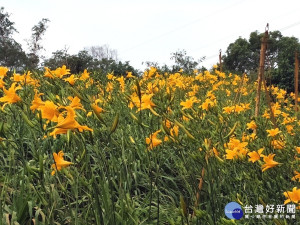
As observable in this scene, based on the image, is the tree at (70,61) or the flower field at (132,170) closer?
the flower field at (132,170)

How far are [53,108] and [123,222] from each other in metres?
0.60

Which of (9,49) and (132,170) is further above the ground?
(9,49)

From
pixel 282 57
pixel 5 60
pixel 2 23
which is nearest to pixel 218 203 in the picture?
pixel 282 57

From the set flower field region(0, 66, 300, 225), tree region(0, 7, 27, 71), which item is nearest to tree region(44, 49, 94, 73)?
flower field region(0, 66, 300, 225)

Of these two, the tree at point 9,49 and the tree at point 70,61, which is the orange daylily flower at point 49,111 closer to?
the tree at point 70,61

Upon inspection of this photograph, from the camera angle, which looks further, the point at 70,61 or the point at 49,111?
the point at 70,61

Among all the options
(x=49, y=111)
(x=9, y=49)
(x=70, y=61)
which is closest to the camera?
(x=49, y=111)

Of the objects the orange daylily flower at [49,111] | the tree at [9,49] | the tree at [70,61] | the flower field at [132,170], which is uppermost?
the tree at [9,49]

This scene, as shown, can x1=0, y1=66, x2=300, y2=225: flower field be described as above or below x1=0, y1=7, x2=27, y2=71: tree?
below

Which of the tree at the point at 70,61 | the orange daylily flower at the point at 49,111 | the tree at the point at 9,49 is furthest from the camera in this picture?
the tree at the point at 9,49

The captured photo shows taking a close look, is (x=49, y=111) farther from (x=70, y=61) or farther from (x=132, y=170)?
(x=70, y=61)

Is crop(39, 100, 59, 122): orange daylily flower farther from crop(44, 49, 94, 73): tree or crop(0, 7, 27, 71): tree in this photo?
crop(0, 7, 27, 71): tree

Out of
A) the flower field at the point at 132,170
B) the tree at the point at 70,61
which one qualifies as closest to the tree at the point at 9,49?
the tree at the point at 70,61

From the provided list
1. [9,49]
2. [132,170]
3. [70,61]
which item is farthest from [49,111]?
[9,49]
